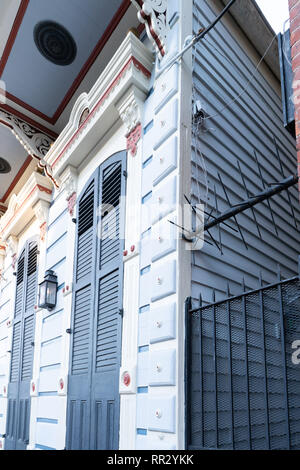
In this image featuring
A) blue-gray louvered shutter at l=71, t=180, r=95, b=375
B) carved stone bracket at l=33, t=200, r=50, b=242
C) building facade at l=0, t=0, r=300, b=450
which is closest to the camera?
building facade at l=0, t=0, r=300, b=450

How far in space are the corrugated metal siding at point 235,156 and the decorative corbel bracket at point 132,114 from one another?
2.01ft

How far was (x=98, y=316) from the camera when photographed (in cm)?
458

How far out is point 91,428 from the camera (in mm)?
4258

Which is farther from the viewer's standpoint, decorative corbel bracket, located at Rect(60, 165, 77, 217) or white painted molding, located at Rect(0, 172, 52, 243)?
white painted molding, located at Rect(0, 172, 52, 243)

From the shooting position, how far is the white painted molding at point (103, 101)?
14.6 ft

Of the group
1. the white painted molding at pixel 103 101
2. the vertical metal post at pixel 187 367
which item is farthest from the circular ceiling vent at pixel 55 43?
the vertical metal post at pixel 187 367

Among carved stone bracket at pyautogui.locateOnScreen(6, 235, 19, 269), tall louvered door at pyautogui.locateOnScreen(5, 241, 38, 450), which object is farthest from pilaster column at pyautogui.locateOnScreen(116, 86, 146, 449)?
carved stone bracket at pyautogui.locateOnScreen(6, 235, 19, 269)

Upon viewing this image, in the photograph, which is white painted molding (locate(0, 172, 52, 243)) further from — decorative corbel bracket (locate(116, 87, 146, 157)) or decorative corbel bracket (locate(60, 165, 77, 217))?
decorative corbel bracket (locate(116, 87, 146, 157))

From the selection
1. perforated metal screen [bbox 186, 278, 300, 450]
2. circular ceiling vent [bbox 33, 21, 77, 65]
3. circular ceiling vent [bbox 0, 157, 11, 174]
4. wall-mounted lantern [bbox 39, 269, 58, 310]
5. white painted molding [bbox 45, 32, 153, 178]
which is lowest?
perforated metal screen [bbox 186, 278, 300, 450]

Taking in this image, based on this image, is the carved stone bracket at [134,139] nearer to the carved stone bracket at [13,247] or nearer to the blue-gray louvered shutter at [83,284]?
the blue-gray louvered shutter at [83,284]

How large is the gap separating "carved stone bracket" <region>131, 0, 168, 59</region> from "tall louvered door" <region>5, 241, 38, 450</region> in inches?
165

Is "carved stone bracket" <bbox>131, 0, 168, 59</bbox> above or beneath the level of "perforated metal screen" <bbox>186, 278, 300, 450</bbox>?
above

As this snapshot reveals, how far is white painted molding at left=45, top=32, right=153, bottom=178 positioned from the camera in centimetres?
446

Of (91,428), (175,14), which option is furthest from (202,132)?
(91,428)
